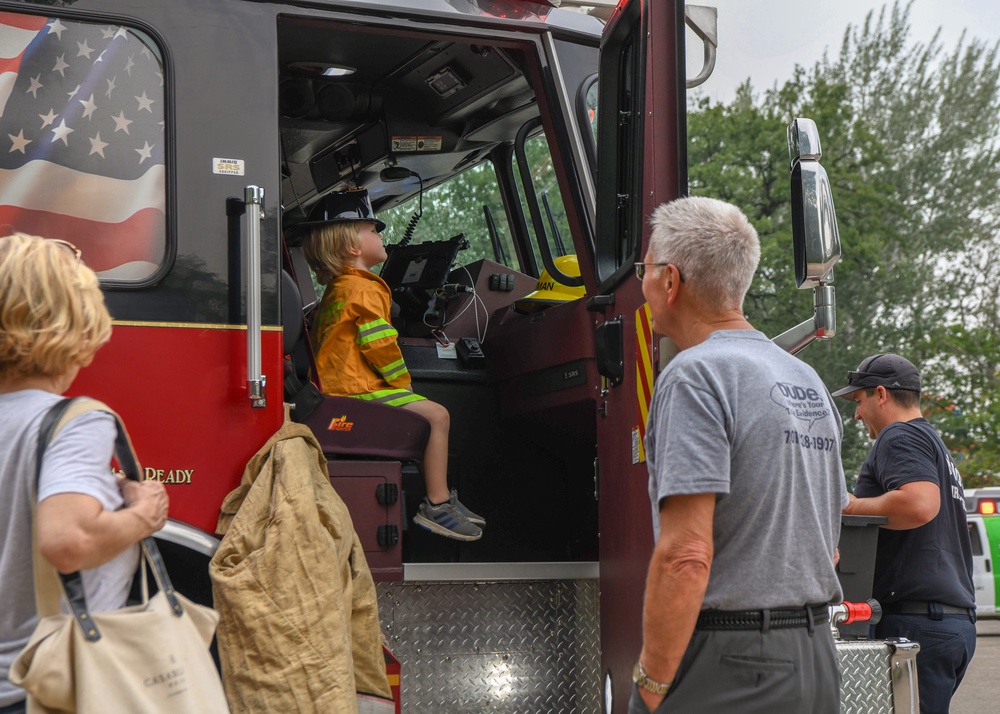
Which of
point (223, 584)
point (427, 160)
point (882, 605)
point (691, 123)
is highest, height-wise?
point (691, 123)

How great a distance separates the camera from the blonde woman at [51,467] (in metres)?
1.76

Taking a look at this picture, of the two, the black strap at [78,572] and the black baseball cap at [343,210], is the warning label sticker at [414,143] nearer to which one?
the black baseball cap at [343,210]

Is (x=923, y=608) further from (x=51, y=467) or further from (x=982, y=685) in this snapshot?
(x=982, y=685)

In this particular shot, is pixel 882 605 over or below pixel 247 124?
below

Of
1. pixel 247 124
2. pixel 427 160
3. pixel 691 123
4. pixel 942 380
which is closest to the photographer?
pixel 247 124

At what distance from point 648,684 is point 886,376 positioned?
247 centimetres

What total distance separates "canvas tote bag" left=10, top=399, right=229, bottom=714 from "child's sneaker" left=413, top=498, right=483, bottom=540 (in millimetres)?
2031

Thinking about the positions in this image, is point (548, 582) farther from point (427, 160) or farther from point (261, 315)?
point (427, 160)

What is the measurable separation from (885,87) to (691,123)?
18.8ft

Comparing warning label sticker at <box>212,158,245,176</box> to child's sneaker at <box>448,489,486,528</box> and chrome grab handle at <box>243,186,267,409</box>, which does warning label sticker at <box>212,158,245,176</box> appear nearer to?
chrome grab handle at <box>243,186,267,409</box>

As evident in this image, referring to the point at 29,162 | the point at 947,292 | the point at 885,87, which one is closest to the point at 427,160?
the point at 29,162

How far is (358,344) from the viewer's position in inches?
157

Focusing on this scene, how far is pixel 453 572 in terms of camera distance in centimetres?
371

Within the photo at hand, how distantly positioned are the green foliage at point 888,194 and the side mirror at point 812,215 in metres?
22.4
